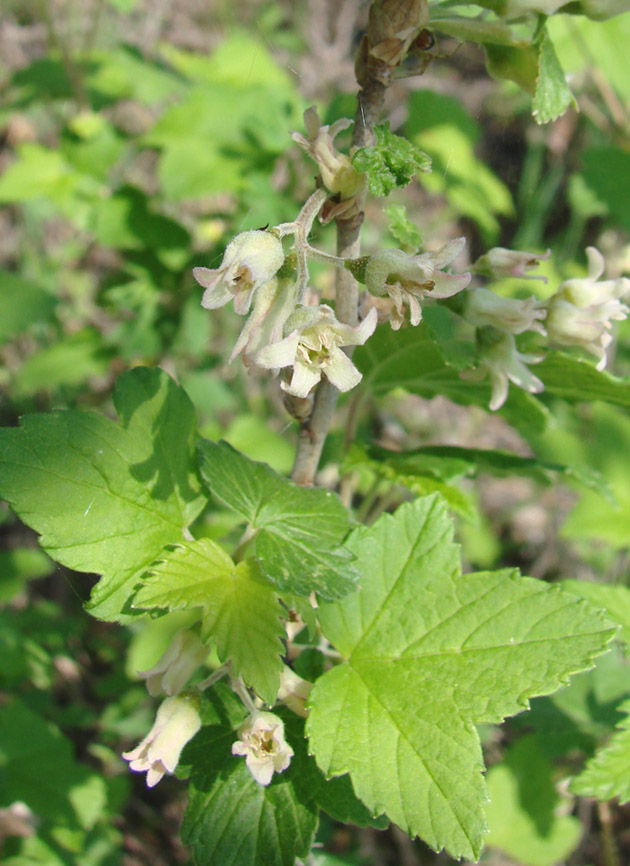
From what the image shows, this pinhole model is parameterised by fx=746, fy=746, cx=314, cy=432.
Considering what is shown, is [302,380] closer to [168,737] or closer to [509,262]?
[509,262]

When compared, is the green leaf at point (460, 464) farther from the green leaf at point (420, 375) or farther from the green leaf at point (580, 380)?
the green leaf at point (580, 380)

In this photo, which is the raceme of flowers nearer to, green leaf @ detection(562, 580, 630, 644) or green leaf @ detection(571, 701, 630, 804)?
green leaf @ detection(562, 580, 630, 644)

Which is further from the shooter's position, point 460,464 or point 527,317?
point 460,464

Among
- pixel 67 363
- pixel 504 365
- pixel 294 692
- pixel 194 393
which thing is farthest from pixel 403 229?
pixel 67 363

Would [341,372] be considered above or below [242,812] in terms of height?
above

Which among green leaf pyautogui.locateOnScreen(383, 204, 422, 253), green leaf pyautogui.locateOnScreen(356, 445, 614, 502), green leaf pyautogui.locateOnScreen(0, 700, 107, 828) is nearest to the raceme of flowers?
green leaf pyautogui.locateOnScreen(383, 204, 422, 253)

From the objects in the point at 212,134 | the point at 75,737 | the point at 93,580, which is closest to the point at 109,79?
the point at 212,134
